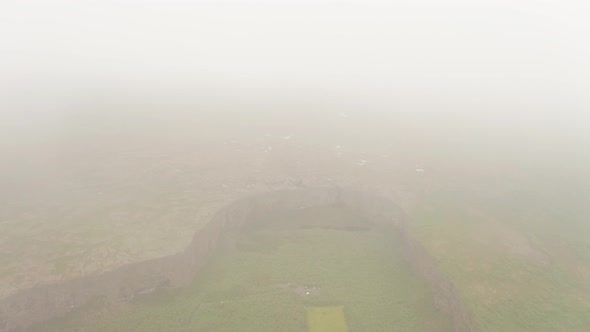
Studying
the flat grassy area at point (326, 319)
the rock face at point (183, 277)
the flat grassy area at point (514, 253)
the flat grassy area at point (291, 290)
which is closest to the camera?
the flat grassy area at point (514, 253)

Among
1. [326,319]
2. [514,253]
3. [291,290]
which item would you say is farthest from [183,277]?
[514,253]

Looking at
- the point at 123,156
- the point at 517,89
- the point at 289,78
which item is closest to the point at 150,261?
the point at 123,156

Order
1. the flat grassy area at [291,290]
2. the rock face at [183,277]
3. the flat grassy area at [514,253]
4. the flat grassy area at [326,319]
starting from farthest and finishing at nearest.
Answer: the flat grassy area at [326,319], the flat grassy area at [291,290], the rock face at [183,277], the flat grassy area at [514,253]

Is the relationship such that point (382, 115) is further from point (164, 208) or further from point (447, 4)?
point (447, 4)

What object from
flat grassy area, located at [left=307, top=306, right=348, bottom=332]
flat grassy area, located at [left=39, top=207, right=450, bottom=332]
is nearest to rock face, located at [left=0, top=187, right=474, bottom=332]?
flat grassy area, located at [left=39, top=207, right=450, bottom=332]

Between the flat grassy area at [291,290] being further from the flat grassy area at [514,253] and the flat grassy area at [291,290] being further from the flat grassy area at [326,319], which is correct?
the flat grassy area at [514,253]

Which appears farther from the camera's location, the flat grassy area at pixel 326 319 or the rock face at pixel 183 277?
the flat grassy area at pixel 326 319

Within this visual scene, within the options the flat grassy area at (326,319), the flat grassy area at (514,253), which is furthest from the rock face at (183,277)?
the flat grassy area at (326,319)
